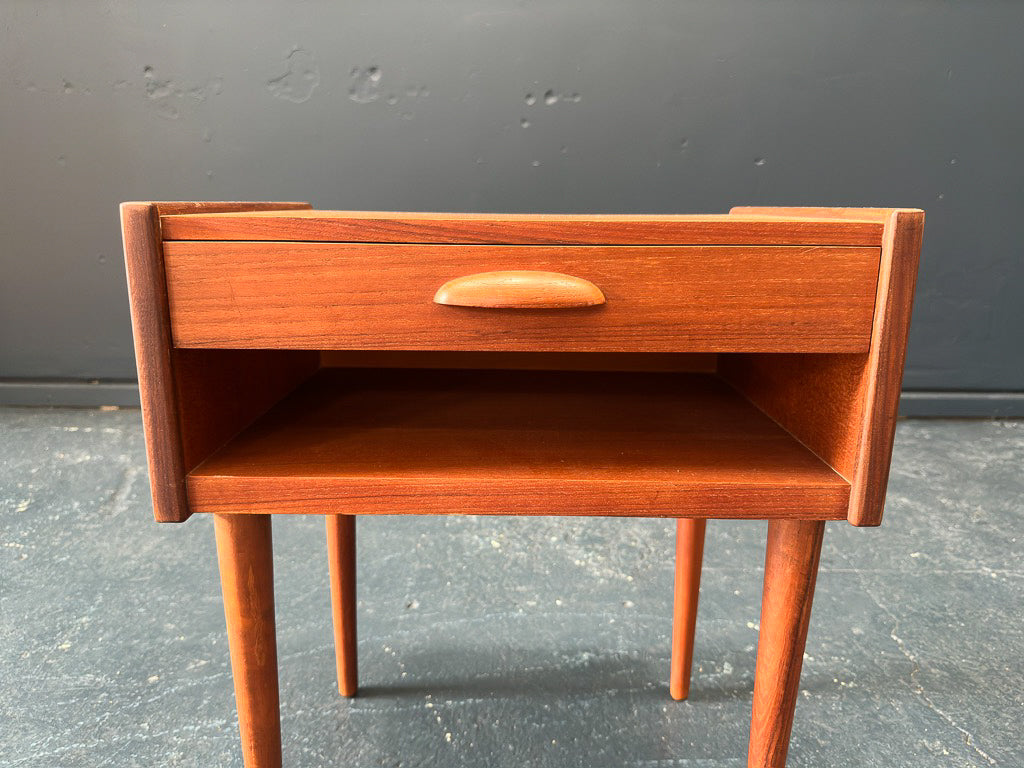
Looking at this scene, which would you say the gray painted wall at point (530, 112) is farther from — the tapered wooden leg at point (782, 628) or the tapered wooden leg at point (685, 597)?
the tapered wooden leg at point (782, 628)

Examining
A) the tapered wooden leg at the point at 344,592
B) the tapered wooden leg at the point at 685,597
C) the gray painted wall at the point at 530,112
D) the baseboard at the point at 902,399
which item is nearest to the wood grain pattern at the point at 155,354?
the tapered wooden leg at the point at 344,592

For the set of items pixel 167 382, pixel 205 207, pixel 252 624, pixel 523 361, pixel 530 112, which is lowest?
pixel 252 624

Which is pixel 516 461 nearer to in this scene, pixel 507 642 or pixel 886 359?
pixel 886 359

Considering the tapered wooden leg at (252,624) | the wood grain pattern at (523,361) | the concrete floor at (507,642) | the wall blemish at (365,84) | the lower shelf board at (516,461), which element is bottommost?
the concrete floor at (507,642)

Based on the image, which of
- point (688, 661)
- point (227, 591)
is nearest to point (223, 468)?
point (227, 591)

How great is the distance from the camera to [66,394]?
2.14m

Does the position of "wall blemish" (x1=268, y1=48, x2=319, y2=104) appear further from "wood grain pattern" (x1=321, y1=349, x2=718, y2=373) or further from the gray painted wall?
"wood grain pattern" (x1=321, y1=349, x2=718, y2=373)

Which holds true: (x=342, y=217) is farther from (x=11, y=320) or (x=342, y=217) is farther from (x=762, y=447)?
(x=11, y=320)

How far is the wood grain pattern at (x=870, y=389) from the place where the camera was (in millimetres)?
456

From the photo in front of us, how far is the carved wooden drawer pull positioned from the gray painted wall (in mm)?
1656

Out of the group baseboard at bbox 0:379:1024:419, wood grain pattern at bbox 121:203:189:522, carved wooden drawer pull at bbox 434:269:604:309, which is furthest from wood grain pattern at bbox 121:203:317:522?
baseboard at bbox 0:379:1024:419

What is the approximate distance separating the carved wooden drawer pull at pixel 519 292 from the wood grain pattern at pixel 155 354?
201 millimetres

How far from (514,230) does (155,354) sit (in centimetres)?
27

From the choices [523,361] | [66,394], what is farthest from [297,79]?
[523,361]
